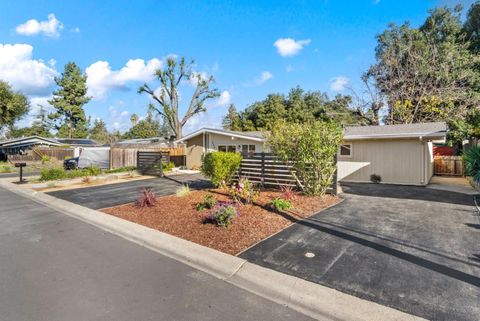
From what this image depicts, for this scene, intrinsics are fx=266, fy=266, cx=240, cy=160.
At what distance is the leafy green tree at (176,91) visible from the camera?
33.3 m

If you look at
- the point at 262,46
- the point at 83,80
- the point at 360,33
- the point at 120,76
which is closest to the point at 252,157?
the point at 262,46

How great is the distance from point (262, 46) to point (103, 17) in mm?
9564

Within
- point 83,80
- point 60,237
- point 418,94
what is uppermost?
point 83,80

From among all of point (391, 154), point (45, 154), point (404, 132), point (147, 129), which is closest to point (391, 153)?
point (391, 154)

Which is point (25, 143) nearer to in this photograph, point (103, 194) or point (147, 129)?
point (147, 129)

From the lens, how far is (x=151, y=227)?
602cm

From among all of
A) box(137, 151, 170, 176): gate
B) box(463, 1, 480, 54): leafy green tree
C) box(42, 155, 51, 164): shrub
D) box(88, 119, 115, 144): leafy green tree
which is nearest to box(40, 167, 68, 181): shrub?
box(137, 151, 170, 176): gate

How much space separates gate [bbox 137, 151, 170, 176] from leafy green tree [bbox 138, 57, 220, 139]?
16.3 m

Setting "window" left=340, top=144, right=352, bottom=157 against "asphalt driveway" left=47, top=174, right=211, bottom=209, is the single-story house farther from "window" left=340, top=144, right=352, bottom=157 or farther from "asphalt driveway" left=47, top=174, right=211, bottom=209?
"asphalt driveway" left=47, top=174, right=211, bottom=209

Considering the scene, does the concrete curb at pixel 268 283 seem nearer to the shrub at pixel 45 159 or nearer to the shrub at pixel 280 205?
the shrub at pixel 280 205

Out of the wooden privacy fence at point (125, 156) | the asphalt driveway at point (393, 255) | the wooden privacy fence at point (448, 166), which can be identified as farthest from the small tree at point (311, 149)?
the wooden privacy fence at point (125, 156)

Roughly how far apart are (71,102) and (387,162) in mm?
47735

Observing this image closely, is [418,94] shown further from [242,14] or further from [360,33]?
[242,14]

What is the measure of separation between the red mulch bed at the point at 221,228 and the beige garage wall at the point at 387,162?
5.38m
